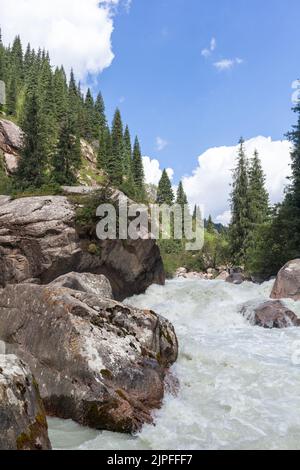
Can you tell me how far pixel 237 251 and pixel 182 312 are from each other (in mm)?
27052

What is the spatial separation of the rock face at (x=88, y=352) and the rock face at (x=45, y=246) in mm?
8635

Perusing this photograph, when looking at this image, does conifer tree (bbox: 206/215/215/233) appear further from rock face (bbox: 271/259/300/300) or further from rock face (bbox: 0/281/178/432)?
rock face (bbox: 0/281/178/432)

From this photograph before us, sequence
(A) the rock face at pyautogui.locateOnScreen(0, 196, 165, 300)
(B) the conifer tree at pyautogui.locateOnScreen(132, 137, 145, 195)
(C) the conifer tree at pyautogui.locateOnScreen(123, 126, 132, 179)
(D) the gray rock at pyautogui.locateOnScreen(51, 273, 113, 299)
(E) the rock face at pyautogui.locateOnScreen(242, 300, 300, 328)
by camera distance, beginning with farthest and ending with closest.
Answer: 1. (B) the conifer tree at pyautogui.locateOnScreen(132, 137, 145, 195)
2. (C) the conifer tree at pyautogui.locateOnScreen(123, 126, 132, 179)
3. (A) the rock face at pyautogui.locateOnScreen(0, 196, 165, 300)
4. (E) the rock face at pyautogui.locateOnScreen(242, 300, 300, 328)
5. (D) the gray rock at pyautogui.locateOnScreen(51, 273, 113, 299)

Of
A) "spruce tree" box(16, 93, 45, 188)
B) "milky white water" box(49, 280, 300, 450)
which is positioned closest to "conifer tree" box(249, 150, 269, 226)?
"spruce tree" box(16, 93, 45, 188)

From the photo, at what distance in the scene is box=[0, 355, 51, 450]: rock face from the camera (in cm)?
446

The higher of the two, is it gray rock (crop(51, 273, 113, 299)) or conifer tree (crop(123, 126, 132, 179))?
conifer tree (crop(123, 126, 132, 179))

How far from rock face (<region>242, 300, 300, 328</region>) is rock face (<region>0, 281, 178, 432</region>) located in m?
6.91

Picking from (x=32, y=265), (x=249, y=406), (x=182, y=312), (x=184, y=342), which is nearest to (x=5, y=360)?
(x=249, y=406)

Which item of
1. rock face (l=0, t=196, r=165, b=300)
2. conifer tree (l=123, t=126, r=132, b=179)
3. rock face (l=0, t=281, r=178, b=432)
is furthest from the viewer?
conifer tree (l=123, t=126, r=132, b=179)

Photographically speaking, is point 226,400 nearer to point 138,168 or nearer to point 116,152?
point 116,152

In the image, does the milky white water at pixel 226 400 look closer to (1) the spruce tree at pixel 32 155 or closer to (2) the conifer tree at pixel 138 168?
(1) the spruce tree at pixel 32 155

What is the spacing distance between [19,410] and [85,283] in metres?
8.50

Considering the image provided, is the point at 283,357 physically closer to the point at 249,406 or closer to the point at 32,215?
the point at 249,406

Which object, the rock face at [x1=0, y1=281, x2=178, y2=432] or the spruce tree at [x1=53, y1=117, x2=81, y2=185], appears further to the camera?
the spruce tree at [x1=53, y1=117, x2=81, y2=185]
